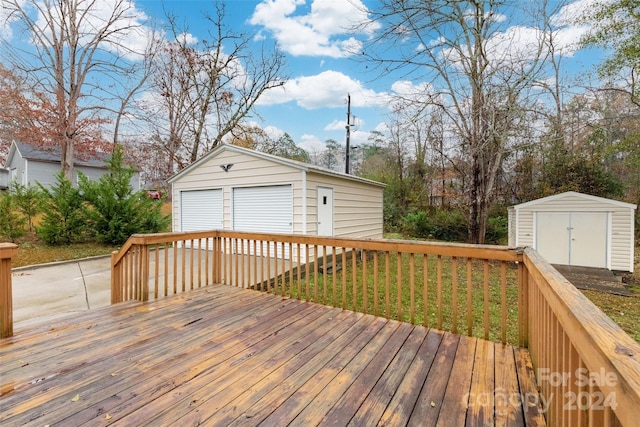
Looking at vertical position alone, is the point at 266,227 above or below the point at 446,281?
above

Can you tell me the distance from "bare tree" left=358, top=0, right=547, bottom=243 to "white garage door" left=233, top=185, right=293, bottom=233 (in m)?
4.80

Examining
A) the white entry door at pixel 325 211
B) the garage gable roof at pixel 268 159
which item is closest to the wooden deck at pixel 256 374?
Answer: the garage gable roof at pixel 268 159

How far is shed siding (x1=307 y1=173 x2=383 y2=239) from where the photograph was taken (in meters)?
7.29

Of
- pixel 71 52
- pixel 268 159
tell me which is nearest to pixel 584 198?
pixel 268 159

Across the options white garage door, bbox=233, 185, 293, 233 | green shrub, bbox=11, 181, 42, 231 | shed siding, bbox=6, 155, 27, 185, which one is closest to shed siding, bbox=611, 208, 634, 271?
white garage door, bbox=233, 185, 293, 233

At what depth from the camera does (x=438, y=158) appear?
14.5 metres

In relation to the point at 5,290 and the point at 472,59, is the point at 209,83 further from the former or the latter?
the point at 5,290

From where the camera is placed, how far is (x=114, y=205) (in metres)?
8.90

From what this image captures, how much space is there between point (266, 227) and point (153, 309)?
4537 millimetres

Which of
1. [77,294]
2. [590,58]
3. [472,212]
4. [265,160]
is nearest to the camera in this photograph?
[77,294]

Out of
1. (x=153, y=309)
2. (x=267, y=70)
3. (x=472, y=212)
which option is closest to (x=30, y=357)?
(x=153, y=309)

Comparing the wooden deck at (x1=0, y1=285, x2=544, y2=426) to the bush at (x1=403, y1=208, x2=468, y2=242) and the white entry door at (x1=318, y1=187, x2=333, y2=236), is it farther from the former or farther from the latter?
the bush at (x1=403, y1=208, x2=468, y2=242)

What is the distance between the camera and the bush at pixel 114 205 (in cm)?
877

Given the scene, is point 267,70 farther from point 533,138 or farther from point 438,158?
point 533,138
